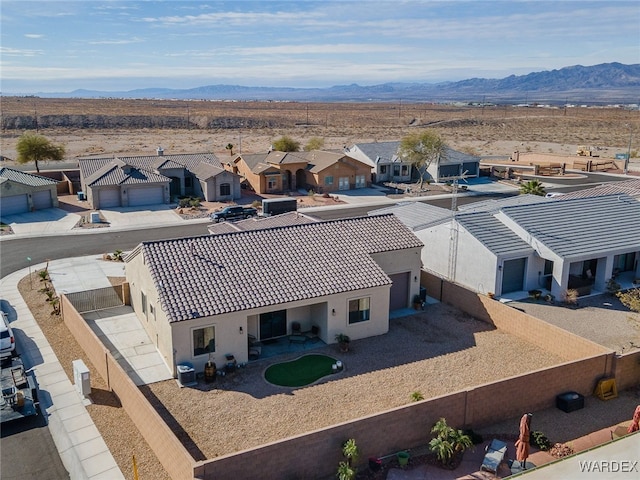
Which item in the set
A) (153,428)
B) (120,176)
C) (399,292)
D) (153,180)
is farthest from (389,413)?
(120,176)

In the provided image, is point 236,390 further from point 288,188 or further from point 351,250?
point 288,188

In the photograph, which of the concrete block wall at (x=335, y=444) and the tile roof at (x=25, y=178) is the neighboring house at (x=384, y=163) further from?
the concrete block wall at (x=335, y=444)

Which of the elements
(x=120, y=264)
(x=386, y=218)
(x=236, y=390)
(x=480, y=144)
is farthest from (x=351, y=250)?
(x=480, y=144)

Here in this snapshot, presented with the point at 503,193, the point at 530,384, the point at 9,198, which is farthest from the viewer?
the point at 503,193

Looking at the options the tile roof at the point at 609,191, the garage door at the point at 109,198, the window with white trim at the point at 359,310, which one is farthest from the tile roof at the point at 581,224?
the garage door at the point at 109,198

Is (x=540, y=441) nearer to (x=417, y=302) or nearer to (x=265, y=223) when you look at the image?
(x=417, y=302)

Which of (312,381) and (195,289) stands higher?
(195,289)

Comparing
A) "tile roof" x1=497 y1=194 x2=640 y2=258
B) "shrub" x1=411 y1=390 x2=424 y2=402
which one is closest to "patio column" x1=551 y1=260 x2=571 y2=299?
"tile roof" x1=497 y1=194 x2=640 y2=258
